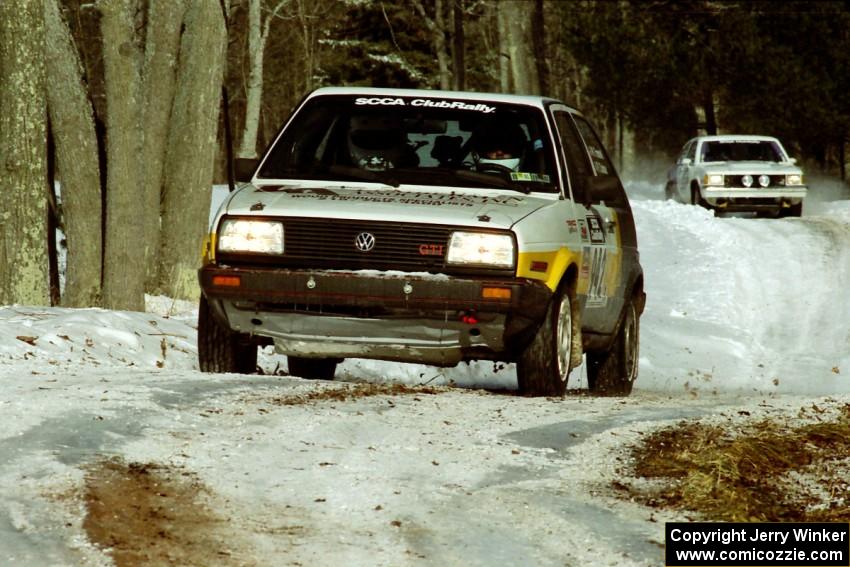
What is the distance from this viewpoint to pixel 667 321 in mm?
15719

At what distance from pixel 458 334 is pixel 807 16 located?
101ft

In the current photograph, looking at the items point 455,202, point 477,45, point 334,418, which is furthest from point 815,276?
point 477,45

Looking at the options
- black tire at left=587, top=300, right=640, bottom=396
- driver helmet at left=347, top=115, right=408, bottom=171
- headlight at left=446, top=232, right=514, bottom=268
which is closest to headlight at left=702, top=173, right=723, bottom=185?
black tire at left=587, top=300, right=640, bottom=396

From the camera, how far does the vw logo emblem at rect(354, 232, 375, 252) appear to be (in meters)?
7.84

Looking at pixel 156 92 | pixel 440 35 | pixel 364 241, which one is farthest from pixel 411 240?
pixel 440 35

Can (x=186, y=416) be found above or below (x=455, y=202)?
below

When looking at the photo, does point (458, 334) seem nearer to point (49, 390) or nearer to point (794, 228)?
point (49, 390)

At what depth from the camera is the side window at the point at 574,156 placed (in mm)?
9000

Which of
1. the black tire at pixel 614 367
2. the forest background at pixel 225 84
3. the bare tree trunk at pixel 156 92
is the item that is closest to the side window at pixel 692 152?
the forest background at pixel 225 84

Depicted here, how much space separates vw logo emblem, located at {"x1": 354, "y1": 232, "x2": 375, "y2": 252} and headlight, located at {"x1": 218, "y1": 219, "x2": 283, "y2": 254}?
412 millimetres

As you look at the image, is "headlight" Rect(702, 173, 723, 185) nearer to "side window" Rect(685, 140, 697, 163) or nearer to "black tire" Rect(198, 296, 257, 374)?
"side window" Rect(685, 140, 697, 163)

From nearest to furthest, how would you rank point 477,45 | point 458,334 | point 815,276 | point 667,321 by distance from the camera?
point 458,334 < point 667,321 < point 815,276 < point 477,45

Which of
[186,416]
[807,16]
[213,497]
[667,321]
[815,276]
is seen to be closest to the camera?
[213,497]

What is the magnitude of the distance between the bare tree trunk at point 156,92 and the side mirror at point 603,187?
5.33 metres
